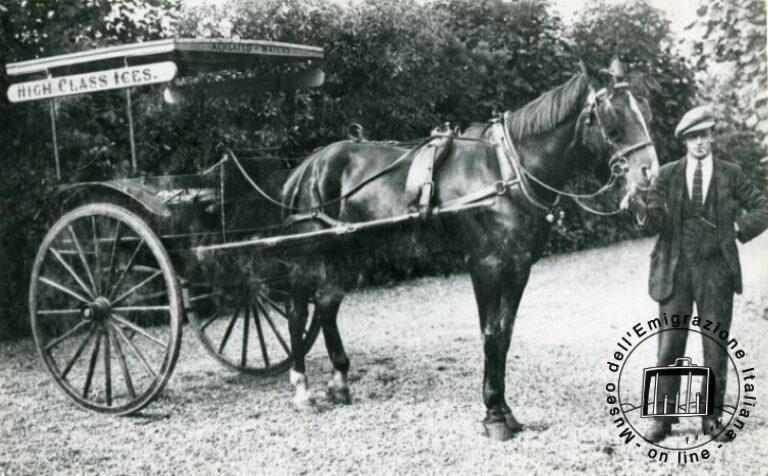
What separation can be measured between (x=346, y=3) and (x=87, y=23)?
222cm

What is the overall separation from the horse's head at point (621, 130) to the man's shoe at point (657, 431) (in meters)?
1.26

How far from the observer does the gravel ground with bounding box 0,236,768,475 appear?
13.4ft

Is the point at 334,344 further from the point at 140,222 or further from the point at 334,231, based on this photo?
the point at 140,222

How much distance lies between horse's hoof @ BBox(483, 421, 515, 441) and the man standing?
79cm

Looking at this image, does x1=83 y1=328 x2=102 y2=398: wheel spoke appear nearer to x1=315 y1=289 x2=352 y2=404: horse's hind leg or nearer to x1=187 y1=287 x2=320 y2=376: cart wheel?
x1=187 y1=287 x2=320 y2=376: cart wheel

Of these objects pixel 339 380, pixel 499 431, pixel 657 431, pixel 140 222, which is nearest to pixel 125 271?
pixel 140 222

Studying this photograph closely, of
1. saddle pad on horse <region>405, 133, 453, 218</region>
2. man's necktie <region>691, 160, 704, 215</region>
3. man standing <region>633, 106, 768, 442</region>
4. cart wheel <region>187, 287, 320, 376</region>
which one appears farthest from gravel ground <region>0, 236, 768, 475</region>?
saddle pad on horse <region>405, 133, 453, 218</region>

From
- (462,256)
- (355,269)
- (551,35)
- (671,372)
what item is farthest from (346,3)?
(671,372)

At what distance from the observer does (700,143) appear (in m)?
3.92

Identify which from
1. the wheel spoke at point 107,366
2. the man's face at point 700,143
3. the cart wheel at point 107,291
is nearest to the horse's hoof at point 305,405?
the cart wheel at point 107,291

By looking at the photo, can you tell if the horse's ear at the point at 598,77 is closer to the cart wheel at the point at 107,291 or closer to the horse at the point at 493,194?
the horse at the point at 493,194

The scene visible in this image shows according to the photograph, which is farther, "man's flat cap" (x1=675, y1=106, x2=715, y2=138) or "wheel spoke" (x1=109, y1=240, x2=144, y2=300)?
"wheel spoke" (x1=109, y1=240, x2=144, y2=300)

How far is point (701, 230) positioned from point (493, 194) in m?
1.16

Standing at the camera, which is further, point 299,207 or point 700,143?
point 299,207
